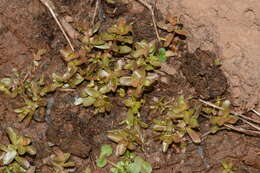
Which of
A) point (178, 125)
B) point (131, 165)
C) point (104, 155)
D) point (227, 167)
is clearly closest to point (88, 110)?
point (104, 155)

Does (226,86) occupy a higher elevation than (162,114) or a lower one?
higher

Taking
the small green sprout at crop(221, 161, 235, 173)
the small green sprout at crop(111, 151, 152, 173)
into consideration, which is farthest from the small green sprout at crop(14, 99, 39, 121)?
the small green sprout at crop(221, 161, 235, 173)

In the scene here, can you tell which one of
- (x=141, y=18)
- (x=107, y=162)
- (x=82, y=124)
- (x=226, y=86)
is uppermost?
(x=141, y=18)

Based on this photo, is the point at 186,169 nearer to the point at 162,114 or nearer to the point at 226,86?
the point at 162,114

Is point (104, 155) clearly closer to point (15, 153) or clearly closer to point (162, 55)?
point (15, 153)

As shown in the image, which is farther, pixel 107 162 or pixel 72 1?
pixel 72 1

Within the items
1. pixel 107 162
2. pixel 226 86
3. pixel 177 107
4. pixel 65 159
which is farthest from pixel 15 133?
pixel 226 86

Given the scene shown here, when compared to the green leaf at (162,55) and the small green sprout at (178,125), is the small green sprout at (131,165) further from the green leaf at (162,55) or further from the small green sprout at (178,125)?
the green leaf at (162,55)

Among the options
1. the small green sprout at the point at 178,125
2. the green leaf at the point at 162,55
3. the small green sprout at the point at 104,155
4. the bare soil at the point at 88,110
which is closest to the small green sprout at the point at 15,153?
the bare soil at the point at 88,110
